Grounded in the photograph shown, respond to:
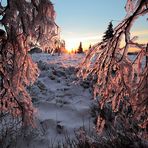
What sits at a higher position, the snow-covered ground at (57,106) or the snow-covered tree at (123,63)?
Answer: the snow-covered tree at (123,63)

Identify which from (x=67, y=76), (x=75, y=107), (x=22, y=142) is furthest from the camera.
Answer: (x=67, y=76)

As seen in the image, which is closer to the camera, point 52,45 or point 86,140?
point 52,45

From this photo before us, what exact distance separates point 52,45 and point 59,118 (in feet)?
18.3

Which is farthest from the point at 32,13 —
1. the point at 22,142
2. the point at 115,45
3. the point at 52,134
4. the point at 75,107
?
the point at 75,107

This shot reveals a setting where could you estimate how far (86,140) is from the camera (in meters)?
5.65

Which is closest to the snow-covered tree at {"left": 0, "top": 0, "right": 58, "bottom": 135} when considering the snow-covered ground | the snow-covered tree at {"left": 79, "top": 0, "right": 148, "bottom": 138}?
the snow-covered tree at {"left": 79, "top": 0, "right": 148, "bottom": 138}

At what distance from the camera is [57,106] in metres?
10.3

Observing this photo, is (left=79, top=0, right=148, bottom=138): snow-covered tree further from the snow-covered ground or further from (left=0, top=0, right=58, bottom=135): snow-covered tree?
the snow-covered ground

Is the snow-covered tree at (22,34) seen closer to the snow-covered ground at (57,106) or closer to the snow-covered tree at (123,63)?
the snow-covered tree at (123,63)

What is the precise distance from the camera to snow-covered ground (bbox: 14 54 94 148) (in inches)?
315

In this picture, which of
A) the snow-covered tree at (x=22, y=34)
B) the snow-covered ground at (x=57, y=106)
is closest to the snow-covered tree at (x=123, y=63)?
the snow-covered tree at (x=22, y=34)

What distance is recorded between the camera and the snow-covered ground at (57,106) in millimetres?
7992

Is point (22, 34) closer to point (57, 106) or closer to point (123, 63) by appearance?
point (123, 63)

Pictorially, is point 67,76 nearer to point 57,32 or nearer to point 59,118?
point 59,118
